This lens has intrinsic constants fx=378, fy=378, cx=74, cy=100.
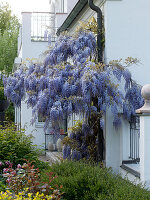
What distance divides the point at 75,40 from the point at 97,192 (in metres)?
4.47

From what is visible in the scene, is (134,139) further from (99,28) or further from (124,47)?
(99,28)

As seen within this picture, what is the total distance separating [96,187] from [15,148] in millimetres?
3515

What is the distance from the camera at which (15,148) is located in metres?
8.15

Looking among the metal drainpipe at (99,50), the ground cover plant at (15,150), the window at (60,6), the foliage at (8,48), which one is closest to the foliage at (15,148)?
the ground cover plant at (15,150)

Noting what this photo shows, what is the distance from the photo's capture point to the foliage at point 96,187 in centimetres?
464

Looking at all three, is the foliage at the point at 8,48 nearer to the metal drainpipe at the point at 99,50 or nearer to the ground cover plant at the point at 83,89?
the ground cover plant at the point at 83,89

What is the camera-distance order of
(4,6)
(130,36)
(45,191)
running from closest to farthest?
1. (45,191)
2. (130,36)
3. (4,6)

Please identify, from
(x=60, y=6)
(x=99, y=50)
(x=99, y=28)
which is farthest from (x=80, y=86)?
(x=60, y=6)

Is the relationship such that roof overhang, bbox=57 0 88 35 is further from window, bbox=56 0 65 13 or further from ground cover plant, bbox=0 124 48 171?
window, bbox=56 0 65 13

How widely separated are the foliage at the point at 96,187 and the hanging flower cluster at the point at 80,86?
7.39 feet

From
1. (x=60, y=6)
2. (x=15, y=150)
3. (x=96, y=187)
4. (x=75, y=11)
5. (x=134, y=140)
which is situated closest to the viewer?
(x=96, y=187)

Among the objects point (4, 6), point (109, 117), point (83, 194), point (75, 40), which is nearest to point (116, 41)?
point (75, 40)

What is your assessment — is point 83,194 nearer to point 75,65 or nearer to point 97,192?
point 97,192

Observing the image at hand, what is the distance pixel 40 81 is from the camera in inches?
339
